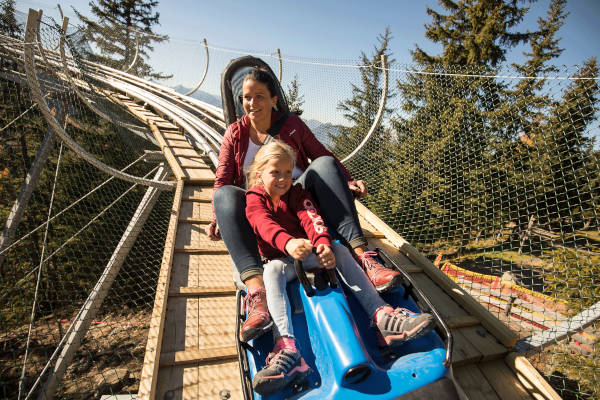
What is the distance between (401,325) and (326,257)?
31 centimetres

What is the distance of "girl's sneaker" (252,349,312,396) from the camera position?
84 cm

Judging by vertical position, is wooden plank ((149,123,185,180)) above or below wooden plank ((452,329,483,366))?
above

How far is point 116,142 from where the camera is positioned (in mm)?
6203

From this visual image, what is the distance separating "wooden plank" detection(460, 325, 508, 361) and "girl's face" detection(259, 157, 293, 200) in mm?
1090

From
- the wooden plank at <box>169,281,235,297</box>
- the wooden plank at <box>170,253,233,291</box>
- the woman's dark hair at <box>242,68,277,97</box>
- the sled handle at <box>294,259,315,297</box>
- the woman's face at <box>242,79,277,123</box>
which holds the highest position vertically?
the woman's dark hair at <box>242,68,277,97</box>

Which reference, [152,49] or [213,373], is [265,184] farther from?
[152,49]

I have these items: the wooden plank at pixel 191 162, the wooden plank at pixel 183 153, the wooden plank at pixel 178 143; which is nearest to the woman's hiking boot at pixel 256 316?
the wooden plank at pixel 191 162

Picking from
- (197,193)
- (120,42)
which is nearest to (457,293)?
(197,193)

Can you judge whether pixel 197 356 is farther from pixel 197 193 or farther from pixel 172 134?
pixel 172 134

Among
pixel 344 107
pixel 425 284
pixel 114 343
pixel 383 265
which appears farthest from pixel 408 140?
pixel 114 343

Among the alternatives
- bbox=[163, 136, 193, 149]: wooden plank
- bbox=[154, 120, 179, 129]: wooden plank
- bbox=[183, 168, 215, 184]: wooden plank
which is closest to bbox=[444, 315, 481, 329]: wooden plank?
bbox=[183, 168, 215, 184]: wooden plank

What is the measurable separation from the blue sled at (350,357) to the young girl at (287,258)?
0.16 feet

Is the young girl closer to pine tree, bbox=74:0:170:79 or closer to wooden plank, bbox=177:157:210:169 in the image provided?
wooden plank, bbox=177:157:210:169

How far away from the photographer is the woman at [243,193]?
111 cm
